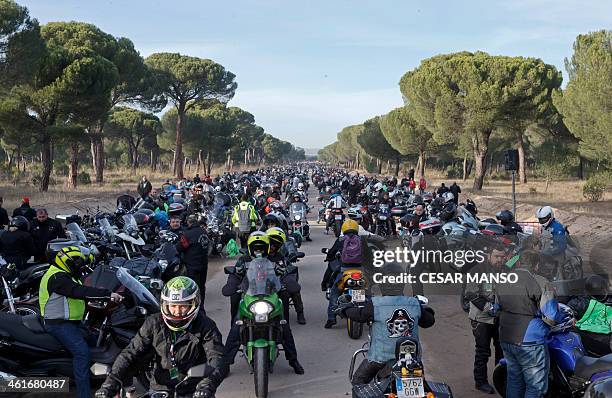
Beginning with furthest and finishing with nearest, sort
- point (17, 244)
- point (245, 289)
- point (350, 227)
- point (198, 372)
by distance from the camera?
point (17, 244), point (350, 227), point (245, 289), point (198, 372)

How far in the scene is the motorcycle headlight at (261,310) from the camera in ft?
19.7

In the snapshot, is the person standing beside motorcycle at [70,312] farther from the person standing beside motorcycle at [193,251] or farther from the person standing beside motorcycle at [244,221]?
the person standing beside motorcycle at [244,221]

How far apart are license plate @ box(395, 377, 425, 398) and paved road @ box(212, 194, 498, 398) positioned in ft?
6.94

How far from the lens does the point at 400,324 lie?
470 centimetres

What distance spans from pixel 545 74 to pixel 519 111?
3.77 m

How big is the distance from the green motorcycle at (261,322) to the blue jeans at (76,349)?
1540 millimetres

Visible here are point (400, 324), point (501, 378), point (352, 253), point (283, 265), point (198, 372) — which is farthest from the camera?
point (352, 253)

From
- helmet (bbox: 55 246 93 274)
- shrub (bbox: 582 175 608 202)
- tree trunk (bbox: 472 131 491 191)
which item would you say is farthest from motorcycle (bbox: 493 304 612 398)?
tree trunk (bbox: 472 131 491 191)

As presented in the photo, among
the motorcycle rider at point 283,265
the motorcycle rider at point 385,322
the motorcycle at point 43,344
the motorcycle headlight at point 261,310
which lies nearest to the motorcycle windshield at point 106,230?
the motorcycle rider at point 283,265

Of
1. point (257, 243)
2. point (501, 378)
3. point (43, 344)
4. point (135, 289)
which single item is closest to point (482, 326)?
point (501, 378)

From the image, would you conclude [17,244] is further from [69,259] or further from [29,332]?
[69,259]

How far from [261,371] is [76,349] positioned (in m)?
1.75

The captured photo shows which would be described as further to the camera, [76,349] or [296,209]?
[296,209]

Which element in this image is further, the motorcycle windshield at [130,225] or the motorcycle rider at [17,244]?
the motorcycle windshield at [130,225]
